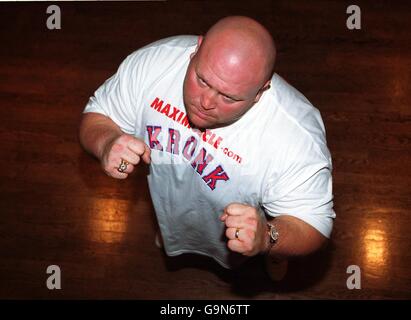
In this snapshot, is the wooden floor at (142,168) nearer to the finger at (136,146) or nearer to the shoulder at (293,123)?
the shoulder at (293,123)

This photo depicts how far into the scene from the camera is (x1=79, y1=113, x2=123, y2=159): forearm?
2.16m

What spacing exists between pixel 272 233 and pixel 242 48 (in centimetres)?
72

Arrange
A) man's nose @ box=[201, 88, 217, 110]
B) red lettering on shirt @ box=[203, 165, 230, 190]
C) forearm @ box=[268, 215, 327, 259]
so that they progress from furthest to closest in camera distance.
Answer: red lettering on shirt @ box=[203, 165, 230, 190] < forearm @ box=[268, 215, 327, 259] < man's nose @ box=[201, 88, 217, 110]

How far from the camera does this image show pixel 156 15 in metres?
4.13

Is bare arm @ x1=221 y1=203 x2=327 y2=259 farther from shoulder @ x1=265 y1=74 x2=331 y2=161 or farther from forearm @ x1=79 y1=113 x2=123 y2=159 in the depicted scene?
forearm @ x1=79 y1=113 x2=123 y2=159

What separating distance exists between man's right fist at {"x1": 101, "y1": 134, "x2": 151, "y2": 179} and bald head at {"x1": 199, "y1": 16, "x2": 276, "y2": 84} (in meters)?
0.42

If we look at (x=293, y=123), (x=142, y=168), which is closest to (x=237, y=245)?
(x=293, y=123)

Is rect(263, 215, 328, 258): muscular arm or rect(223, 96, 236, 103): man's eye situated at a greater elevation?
rect(223, 96, 236, 103): man's eye

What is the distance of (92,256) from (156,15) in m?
2.04

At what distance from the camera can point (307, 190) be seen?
6.63 feet

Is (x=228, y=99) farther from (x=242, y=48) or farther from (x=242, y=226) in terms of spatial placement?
(x=242, y=226)

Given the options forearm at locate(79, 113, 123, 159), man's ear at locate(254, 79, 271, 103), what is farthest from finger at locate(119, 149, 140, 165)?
man's ear at locate(254, 79, 271, 103)

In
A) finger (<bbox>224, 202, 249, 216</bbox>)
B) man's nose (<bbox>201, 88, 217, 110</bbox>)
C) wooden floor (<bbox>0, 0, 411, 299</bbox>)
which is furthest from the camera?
wooden floor (<bbox>0, 0, 411, 299</bbox>)

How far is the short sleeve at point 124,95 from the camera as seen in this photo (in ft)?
7.19
